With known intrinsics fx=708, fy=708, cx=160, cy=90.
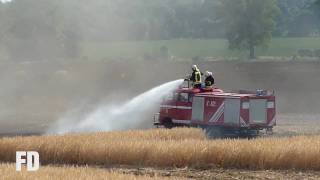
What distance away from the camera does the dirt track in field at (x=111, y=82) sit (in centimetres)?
5366

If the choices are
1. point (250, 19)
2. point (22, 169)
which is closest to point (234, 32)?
point (250, 19)

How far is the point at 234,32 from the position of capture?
8594cm

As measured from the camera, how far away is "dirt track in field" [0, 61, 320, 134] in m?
53.7

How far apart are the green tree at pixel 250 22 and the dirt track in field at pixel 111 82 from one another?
12.6 m

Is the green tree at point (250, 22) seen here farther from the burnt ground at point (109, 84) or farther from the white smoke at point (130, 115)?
the white smoke at point (130, 115)

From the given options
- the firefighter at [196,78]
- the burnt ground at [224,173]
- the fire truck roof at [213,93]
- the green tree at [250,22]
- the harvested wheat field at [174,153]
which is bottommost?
the burnt ground at [224,173]

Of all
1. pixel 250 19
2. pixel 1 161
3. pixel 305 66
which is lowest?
pixel 1 161

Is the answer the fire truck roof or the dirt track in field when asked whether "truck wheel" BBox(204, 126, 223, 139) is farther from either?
the dirt track in field

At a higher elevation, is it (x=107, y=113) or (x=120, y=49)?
(x=120, y=49)

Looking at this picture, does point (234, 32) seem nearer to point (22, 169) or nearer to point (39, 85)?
point (39, 85)

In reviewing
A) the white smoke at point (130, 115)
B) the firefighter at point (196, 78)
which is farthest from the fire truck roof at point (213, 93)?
the white smoke at point (130, 115)

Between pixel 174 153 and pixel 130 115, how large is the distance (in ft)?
47.2

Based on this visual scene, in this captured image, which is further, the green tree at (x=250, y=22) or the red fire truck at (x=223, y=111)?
the green tree at (x=250, y=22)

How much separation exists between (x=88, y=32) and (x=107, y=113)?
66189 millimetres
